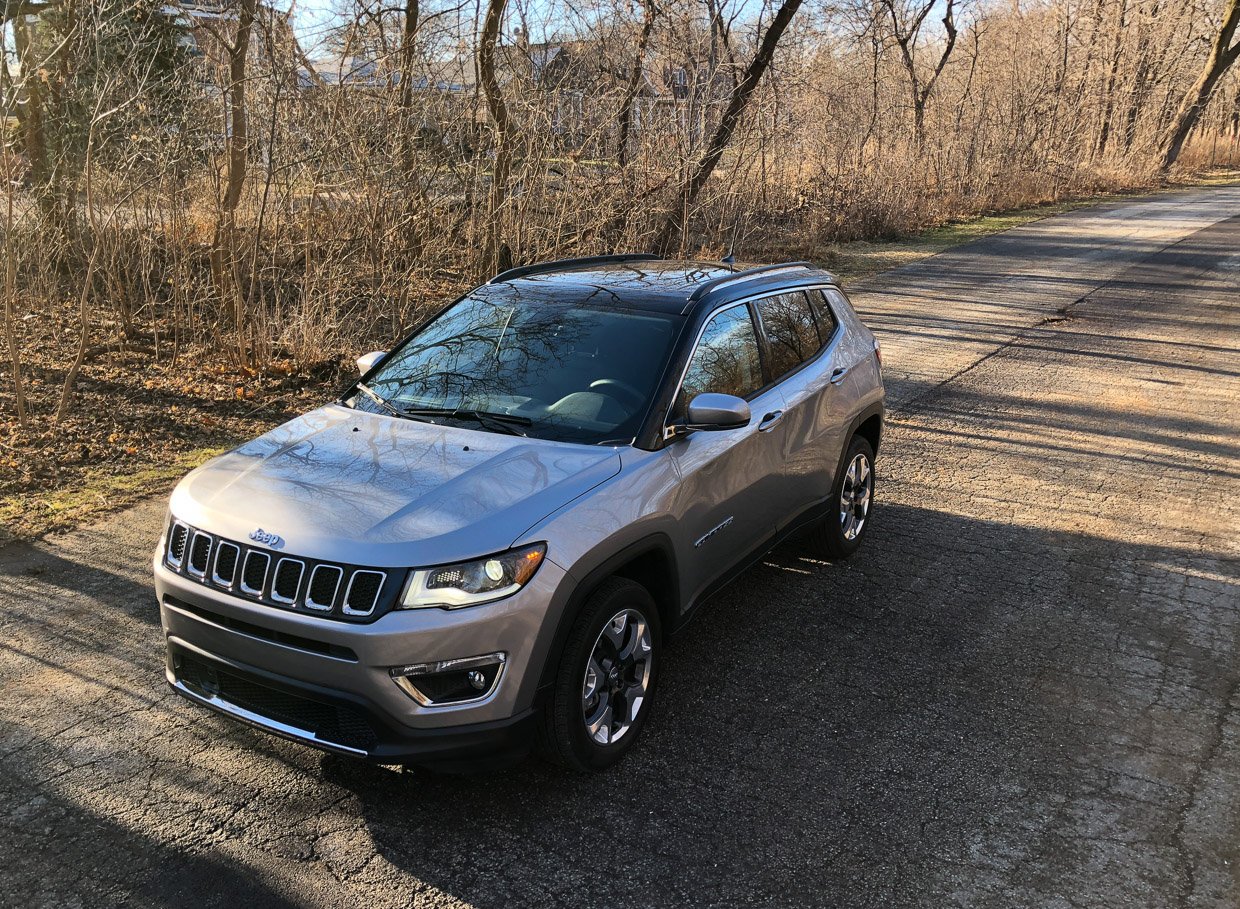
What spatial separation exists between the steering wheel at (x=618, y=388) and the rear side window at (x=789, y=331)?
1067 millimetres

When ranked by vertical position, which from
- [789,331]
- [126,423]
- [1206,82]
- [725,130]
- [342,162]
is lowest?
[126,423]

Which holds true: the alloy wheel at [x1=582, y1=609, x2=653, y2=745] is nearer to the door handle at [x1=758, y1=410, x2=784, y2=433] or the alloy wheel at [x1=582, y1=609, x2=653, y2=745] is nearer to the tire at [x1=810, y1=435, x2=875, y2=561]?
the door handle at [x1=758, y1=410, x2=784, y2=433]

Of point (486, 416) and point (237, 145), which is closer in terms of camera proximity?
point (486, 416)

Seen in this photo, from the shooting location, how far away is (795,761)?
387 centimetres

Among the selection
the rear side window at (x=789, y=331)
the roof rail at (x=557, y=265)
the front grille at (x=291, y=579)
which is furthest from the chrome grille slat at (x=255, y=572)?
the rear side window at (x=789, y=331)

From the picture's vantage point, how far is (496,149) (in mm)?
10891

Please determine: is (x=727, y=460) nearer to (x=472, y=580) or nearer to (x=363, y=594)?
(x=472, y=580)

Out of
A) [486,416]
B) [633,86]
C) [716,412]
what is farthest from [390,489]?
[633,86]

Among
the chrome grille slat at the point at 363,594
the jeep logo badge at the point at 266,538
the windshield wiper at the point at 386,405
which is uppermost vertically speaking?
the windshield wiper at the point at 386,405

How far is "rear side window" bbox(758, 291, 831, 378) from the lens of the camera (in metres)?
5.12

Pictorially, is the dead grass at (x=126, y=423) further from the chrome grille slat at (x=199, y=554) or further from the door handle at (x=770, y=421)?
the door handle at (x=770, y=421)

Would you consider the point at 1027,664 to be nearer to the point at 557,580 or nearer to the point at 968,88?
the point at 557,580

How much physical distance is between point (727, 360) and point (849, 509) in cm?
167

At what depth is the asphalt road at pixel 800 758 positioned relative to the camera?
127 inches
